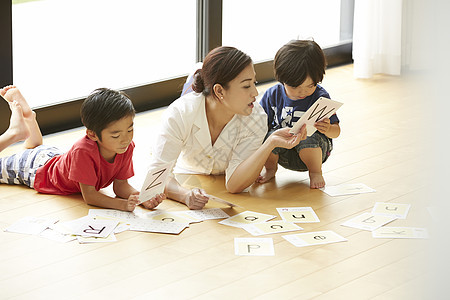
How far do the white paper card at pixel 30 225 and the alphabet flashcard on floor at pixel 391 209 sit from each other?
1.31 meters

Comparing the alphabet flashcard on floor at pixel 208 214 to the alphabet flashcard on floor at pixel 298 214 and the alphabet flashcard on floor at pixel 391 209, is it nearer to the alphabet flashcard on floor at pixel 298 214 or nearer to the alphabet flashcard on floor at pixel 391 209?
the alphabet flashcard on floor at pixel 298 214

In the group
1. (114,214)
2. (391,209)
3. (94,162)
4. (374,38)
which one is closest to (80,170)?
(94,162)

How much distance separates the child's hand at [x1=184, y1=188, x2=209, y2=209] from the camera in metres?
2.54

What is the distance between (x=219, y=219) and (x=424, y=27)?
1972mm

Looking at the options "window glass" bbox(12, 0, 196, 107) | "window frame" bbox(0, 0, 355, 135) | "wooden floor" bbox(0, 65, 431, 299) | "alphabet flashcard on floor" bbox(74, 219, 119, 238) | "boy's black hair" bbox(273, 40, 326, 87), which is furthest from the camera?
"window glass" bbox(12, 0, 196, 107)

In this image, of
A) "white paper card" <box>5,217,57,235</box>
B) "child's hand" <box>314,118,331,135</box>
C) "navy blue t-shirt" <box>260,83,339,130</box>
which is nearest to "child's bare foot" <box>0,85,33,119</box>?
"white paper card" <box>5,217,57,235</box>

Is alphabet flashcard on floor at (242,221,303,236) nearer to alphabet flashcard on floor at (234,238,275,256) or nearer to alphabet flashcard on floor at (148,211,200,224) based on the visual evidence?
alphabet flashcard on floor at (234,238,275,256)

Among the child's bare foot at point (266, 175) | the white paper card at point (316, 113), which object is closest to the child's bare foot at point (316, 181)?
the child's bare foot at point (266, 175)

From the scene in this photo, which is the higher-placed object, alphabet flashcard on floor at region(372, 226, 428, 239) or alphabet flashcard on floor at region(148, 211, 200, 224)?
alphabet flashcard on floor at region(148, 211, 200, 224)

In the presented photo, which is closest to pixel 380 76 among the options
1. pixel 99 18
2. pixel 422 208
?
pixel 99 18

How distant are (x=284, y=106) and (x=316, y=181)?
1.22ft

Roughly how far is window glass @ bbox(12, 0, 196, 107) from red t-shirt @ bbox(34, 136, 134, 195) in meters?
1.01

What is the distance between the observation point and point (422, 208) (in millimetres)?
611

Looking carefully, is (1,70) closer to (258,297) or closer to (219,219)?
(219,219)
